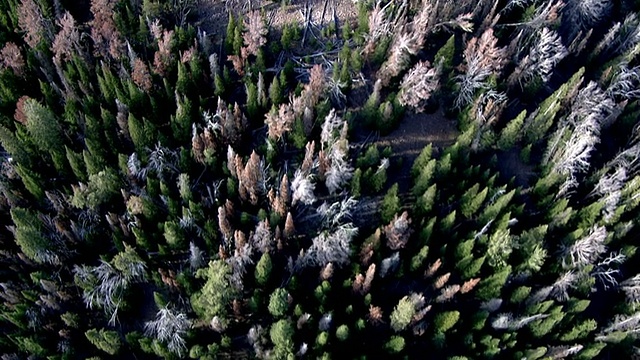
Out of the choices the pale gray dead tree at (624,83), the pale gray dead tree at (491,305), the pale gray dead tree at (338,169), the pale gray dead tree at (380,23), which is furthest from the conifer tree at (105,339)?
the pale gray dead tree at (624,83)

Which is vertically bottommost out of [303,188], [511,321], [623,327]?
[623,327]

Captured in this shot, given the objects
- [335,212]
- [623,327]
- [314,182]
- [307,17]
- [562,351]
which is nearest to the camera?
[562,351]

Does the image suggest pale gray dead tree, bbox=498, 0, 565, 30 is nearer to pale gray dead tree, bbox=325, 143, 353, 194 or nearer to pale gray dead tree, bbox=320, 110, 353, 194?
pale gray dead tree, bbox=320, 110, 353, 194

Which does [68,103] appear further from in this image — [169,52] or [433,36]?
[433,36]

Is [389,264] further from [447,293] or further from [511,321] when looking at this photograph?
[511,321]

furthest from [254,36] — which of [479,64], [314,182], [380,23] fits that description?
[479,64]

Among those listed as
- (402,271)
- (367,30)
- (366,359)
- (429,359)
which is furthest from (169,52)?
(429,359)
